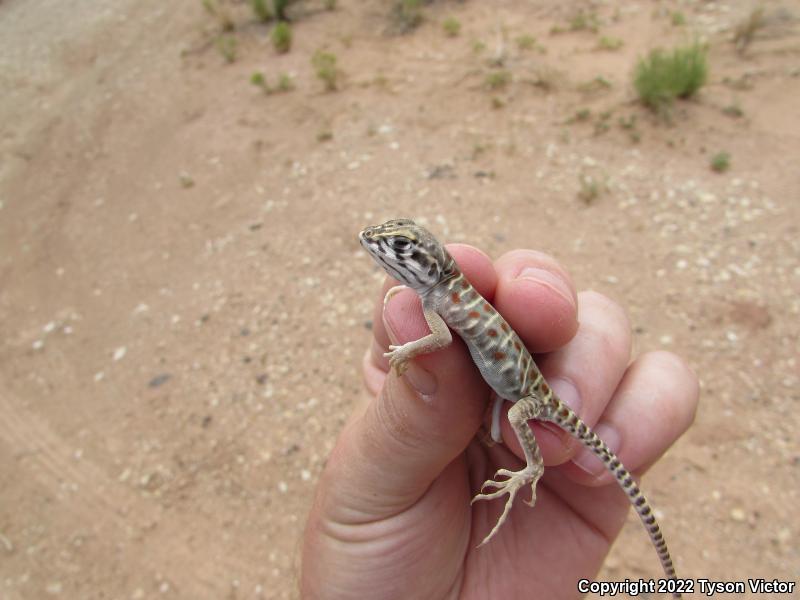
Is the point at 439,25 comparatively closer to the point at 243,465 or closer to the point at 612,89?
the point at 612,89

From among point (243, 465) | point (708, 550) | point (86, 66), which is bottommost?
point (708, 550)

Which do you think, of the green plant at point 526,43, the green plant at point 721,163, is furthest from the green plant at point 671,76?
the green plant at point 526,43

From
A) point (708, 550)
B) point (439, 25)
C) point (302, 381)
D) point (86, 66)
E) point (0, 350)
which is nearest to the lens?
point (708, 550)

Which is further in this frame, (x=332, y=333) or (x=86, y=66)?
(x=86, y=66)

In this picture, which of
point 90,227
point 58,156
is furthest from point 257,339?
point 58,156

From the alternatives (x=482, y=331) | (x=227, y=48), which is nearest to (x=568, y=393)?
(x=482, y=331)

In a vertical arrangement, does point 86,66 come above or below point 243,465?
above

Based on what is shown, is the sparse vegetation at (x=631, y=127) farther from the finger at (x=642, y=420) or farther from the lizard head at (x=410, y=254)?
the lizard head at (x=410, y=254)

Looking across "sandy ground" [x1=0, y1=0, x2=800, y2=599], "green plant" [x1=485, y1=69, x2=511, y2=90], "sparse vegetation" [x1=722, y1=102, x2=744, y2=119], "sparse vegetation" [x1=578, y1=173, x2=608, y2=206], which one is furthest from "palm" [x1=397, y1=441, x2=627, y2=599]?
"green plant" [x1=485, y1=69, x2=511, y2=90]
